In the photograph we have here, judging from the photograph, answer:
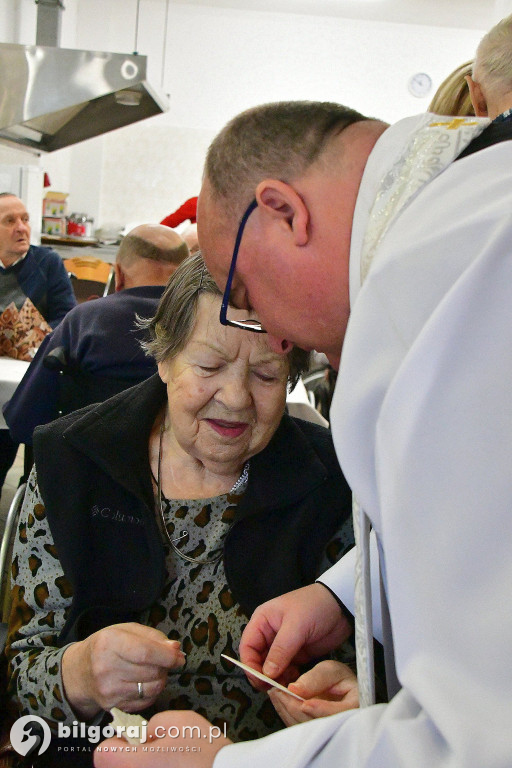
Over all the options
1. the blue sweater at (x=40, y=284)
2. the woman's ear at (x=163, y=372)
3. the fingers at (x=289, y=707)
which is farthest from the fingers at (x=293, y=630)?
the blue sweater at (x=40, y=284)

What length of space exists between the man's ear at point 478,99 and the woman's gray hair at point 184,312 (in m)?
0.87

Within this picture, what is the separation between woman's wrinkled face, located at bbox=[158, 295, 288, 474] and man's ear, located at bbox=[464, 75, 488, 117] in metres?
0.92

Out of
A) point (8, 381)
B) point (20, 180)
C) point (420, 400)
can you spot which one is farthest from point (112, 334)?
point (20, 180)

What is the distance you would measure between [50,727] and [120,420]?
59 centimetres

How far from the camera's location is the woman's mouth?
1607 millimetres

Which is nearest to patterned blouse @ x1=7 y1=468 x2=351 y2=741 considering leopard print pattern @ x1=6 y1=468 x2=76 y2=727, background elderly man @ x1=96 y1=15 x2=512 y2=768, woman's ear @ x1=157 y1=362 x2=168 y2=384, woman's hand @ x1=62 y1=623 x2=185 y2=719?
leopard print pattern @ x1=6 y1=468 x2=76 y2=727

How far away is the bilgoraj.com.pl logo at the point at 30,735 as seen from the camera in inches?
53.8

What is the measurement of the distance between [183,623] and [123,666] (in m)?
0.28

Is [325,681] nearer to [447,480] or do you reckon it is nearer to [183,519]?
[183,519]

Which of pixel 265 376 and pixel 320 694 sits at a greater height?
pixel 265 376

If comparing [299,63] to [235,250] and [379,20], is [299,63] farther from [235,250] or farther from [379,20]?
[235,250]

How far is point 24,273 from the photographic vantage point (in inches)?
182

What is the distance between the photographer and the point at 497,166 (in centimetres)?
78

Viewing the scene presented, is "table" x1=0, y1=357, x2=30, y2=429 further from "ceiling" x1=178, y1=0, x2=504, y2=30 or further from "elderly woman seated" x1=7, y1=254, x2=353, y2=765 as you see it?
"ceiling" x1=178, y1=0, x2=504, y2=30
